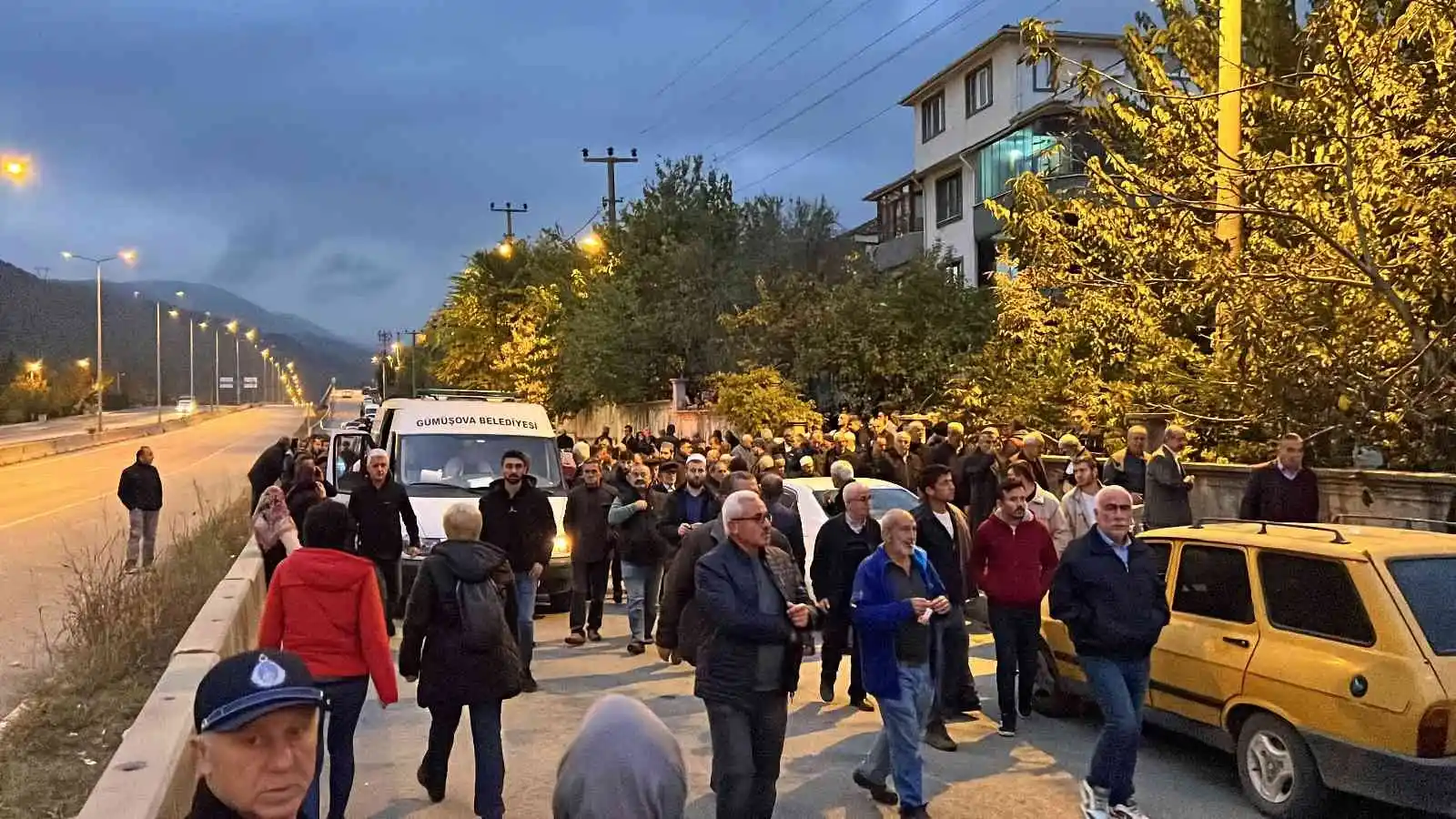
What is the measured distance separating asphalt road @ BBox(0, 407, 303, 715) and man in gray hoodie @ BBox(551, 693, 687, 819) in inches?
340

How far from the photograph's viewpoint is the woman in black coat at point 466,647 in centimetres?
577

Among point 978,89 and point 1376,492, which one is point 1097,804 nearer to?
point 1376,492

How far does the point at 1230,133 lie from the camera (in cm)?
1221

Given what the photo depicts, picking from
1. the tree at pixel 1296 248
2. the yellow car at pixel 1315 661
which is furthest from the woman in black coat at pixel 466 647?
the tree at pixel 1296 248

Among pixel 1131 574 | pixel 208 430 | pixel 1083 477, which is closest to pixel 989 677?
pixel 1083 477

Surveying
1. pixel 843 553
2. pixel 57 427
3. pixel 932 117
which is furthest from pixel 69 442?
pixel 843 553

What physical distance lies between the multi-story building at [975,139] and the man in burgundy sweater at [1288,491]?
78.8 feet

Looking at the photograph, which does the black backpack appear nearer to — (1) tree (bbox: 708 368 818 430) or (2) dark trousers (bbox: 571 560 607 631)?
(2) dark trousers (bbox: 571 560 607 631)

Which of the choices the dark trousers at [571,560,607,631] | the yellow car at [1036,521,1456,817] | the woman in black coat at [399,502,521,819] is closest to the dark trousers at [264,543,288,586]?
the dark trousers at [571,560,607,631]

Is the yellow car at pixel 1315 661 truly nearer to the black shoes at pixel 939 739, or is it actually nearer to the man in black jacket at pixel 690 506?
the black shoes at pixel 939 739

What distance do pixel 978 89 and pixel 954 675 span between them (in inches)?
1424

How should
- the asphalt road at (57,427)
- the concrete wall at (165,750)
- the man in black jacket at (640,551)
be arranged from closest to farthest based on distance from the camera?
the concrete wall at (165,750)
the man in black jacket at (640,551)
the asphalt road at (57,427)

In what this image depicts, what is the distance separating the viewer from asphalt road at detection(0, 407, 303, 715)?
12133 mm

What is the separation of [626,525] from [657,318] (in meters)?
23.9
